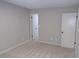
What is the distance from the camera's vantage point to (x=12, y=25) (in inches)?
166

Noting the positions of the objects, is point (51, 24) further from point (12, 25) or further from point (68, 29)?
point (12, 25)

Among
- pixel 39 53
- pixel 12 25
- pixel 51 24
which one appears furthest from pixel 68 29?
pixel 12 25

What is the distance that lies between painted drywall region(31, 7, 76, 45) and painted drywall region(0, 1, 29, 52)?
1095 mm

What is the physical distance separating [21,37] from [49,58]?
2534 millimetres

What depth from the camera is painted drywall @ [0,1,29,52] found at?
3.67 meters

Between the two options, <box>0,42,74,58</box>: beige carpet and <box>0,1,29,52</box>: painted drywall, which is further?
<box>0,1,29,52</box>: painted drywall

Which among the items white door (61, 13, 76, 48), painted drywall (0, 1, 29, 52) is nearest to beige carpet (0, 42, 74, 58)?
painted drywall (0, 1, 29, 52)

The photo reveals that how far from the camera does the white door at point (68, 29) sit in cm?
449

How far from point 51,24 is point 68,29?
3.57 feet

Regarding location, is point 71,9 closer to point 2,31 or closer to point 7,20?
point 7,20

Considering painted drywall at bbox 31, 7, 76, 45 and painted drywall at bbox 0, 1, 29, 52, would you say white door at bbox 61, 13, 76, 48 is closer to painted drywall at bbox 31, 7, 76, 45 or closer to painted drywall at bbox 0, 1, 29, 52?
painted drywall at bbox 31, 7, 76, 45

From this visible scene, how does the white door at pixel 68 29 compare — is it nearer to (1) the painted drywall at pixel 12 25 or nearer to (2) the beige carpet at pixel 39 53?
(2) the beige carpet at pixel 39 53

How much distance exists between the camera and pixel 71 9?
4.62 metres

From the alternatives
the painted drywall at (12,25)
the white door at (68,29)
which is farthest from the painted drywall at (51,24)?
the painted drywall at (12,25)
